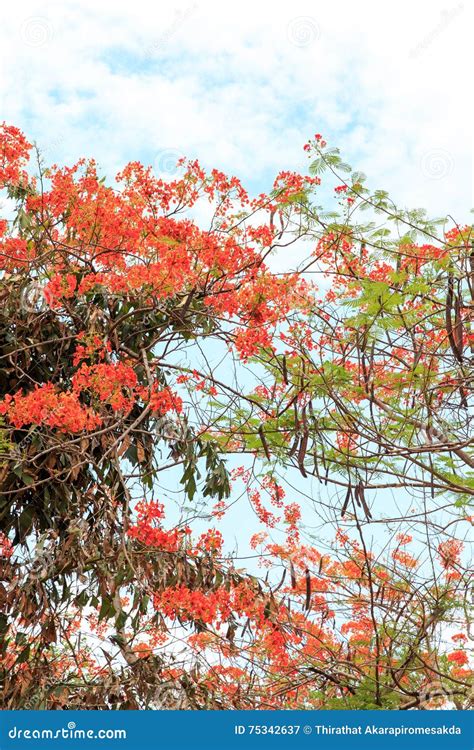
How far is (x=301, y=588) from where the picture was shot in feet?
24.8

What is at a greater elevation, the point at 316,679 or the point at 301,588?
the point at 301,588

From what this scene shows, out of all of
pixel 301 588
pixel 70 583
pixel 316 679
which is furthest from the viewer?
pixel 301 588

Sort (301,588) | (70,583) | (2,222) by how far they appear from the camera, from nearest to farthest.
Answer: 1. (70,583)
2. (2,222)
3. (301,588)

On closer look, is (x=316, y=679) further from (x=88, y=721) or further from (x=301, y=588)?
(x=301, y=588)

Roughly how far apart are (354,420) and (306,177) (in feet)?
7.36

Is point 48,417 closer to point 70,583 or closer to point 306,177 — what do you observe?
point 70,583

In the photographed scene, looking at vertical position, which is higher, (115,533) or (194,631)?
(115,533)

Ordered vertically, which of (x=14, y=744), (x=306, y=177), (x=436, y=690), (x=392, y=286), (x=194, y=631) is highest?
(x=306, y=177)

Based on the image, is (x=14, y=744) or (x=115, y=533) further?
(x=115, y=533)

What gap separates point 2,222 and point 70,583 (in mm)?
3167

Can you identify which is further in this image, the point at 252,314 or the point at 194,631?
the point at 252,314

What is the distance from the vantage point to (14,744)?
404 centimetres

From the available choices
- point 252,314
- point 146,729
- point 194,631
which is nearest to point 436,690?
point 194,631

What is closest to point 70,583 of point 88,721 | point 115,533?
point 115,533
